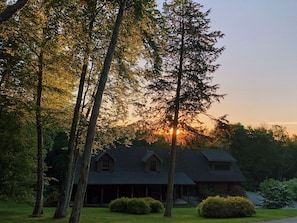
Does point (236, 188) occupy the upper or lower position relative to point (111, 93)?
lower

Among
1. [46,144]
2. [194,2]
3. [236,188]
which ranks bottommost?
[236,188]

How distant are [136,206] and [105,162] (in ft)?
51.4

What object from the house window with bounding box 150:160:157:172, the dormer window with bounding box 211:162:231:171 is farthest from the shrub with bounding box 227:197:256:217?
the dormer window with bounding box 211:162:231:171

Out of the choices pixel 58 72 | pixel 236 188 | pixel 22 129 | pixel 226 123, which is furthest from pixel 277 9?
pixel 236 188

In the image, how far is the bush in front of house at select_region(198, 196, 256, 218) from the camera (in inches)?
746

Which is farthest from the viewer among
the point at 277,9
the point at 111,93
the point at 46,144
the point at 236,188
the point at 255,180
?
Result: the point at 255,180

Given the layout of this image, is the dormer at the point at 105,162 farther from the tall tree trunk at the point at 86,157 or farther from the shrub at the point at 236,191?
the tall tree trunk at the point at 86,157

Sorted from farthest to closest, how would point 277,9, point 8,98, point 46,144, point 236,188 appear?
point 236,188
point 46,144
point 277,9
point 8,98

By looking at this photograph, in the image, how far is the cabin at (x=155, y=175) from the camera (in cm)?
3525

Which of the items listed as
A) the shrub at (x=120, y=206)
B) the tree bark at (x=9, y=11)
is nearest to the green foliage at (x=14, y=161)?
the shrub at (x=120, y=206)

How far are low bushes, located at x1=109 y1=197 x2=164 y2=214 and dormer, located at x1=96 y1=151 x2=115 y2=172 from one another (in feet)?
43.8

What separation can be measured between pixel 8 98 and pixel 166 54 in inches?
352

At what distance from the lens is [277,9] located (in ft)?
51.6

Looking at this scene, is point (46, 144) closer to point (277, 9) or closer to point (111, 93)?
point (111, 93)
